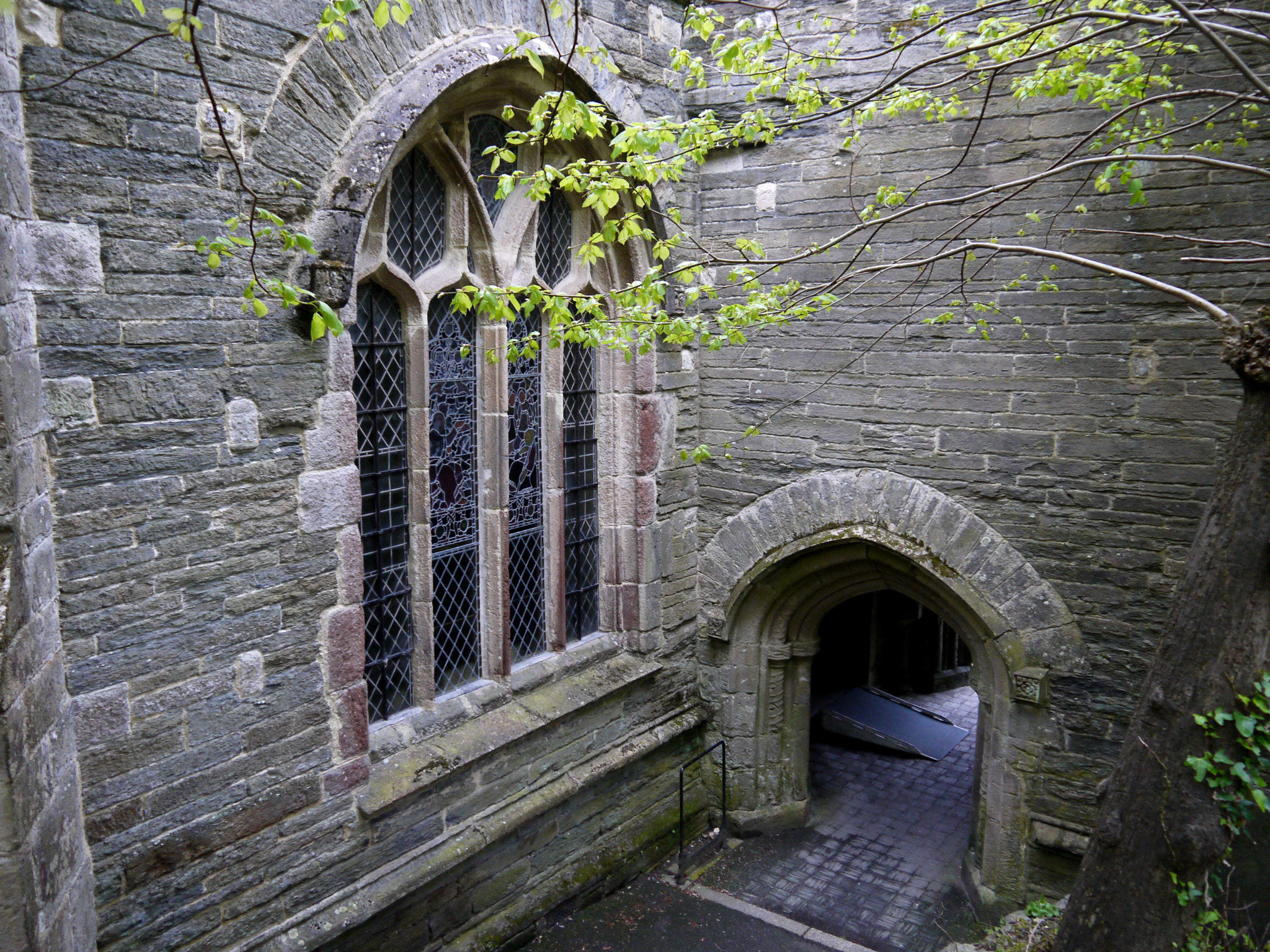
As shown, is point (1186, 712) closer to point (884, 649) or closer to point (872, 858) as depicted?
point (872, 858)

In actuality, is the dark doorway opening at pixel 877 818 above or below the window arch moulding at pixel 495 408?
below

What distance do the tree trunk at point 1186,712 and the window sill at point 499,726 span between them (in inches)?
112

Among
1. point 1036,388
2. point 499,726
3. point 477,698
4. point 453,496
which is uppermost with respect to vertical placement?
point 1036,388

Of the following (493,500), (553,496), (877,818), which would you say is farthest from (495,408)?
(877,818)

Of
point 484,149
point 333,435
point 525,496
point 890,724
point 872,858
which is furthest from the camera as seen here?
Result: point 890,724

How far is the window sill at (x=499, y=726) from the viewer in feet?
15.2

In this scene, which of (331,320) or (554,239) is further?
(554,239)

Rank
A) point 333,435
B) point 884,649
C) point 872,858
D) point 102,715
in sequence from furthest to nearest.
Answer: point 884,649, point 872,858, point 333,435, point 102,715

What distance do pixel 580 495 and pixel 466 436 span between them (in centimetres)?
106

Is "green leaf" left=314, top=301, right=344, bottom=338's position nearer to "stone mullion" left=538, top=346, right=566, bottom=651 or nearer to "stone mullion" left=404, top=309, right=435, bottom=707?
"stone mullion" left=404, top=309, right=435, bottom=707

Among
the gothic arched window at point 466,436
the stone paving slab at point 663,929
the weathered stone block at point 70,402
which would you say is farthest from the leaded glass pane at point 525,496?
the weathered stone block at point 70,402

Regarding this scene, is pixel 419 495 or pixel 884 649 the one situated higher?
pixel 419 495

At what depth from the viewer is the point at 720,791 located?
22.7 feet

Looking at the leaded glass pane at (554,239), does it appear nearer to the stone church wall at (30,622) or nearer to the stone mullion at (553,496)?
the stone mullion at (553,496)
